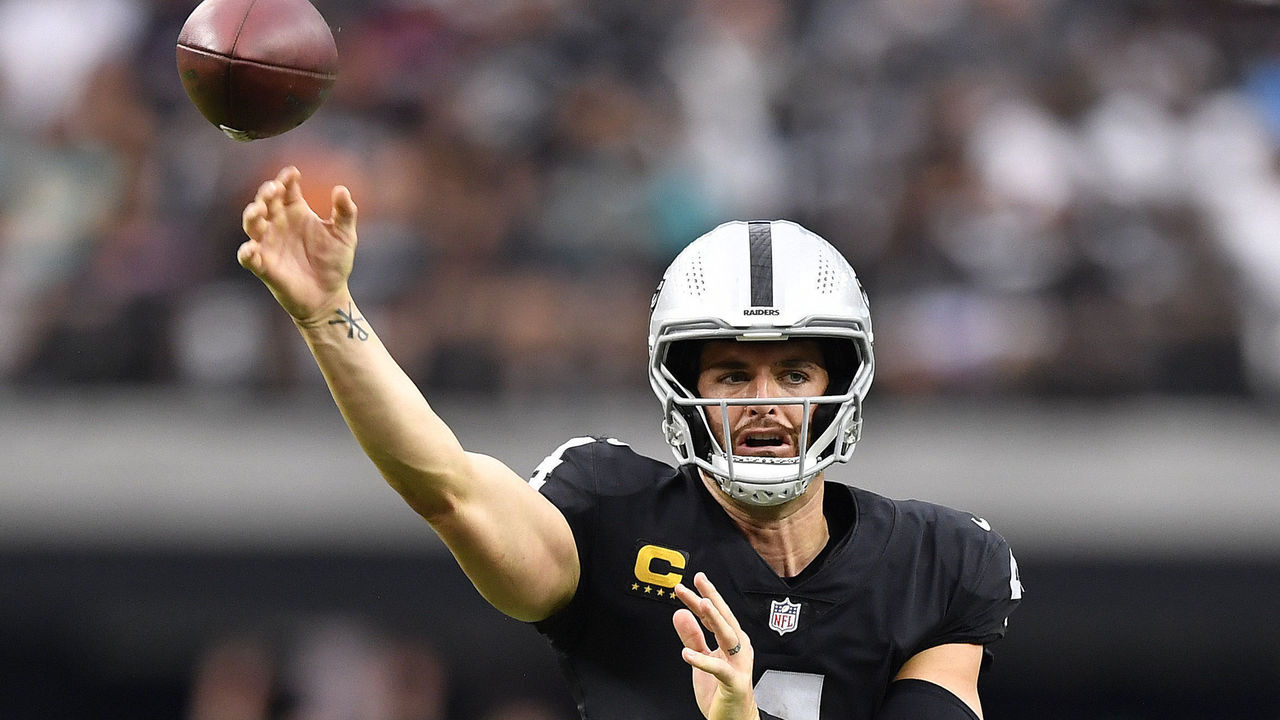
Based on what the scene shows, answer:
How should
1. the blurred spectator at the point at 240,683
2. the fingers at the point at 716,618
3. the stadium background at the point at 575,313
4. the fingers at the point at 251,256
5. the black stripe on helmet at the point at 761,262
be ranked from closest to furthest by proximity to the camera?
the fingers at the point at 251,256, the fingers at the point at 716,618, the black stripe on helmet at the point at 761,262, the stadium background at the point at 575,313, the blurred spectator at the point at 240,683

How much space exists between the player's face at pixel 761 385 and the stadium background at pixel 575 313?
12.8ft

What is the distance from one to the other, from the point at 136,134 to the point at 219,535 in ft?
6.40

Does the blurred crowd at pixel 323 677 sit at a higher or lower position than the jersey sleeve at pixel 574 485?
lower

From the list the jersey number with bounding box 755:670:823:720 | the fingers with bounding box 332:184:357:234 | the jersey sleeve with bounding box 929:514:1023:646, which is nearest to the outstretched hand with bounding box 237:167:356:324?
the fingers with bounding box 332:184:357:234

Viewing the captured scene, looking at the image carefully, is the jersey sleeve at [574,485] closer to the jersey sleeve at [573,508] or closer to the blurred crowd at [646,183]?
the jersey sleeve at [573,508]

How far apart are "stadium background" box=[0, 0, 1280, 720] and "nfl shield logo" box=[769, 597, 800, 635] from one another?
4032 mm

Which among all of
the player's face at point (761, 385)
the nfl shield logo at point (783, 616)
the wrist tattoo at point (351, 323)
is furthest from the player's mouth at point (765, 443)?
the wrist tattoo at point (351, 323)

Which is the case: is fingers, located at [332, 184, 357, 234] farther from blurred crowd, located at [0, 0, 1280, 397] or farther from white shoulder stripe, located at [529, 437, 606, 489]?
blurred crowd, located at [0, 0, 1280, 397]

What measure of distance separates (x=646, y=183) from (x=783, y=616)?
5122 millimetres

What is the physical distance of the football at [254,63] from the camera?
3.16 meters

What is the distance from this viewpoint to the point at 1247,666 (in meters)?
8.24

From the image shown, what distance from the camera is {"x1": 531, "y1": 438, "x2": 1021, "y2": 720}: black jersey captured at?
318cm

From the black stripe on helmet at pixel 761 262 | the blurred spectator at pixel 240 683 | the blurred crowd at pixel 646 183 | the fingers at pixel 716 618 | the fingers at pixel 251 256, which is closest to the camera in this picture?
the fingers at pixel 251 256

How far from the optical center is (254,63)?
315cm
